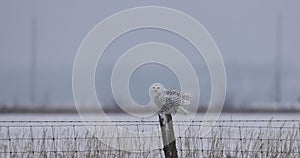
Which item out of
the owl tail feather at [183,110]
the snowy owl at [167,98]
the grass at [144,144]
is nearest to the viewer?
the snowy owl at [167,98]

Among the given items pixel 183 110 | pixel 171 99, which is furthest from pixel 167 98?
pixel 183 110

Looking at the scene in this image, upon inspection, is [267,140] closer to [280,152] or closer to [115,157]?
[280,152]

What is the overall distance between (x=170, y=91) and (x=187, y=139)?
2.98 feet

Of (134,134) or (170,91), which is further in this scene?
(134,134)

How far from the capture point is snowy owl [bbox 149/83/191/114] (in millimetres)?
8891

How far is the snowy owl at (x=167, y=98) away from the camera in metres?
8.89

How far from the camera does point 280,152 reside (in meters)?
9.59

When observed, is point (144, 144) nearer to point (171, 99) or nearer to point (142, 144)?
point (142, 144)

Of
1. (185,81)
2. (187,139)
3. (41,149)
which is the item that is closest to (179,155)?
(187,139)

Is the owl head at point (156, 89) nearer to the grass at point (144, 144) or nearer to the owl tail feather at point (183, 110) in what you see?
the owl tail feather at point (183, 110)

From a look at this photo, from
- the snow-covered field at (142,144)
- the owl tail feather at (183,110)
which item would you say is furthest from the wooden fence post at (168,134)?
the snow-covered field at (142,144)

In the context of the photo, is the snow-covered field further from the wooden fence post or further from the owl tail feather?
the owl tail feather

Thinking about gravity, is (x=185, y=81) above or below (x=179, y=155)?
above

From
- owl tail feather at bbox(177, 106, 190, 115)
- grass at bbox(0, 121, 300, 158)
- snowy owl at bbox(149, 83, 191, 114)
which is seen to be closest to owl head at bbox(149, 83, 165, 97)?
snowy owl at bbox(149, 83, 191, 114)
